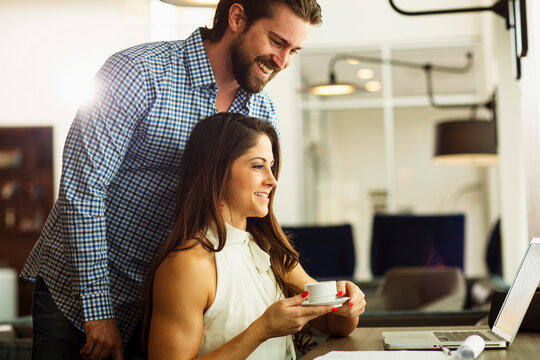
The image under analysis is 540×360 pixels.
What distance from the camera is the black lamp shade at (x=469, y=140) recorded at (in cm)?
475

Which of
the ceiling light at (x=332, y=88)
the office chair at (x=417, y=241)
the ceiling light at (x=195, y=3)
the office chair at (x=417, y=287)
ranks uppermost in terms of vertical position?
the ceiling light at (x=332, y=88)

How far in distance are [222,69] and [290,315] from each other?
2.44ft

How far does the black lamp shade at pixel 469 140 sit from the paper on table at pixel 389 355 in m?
3.66

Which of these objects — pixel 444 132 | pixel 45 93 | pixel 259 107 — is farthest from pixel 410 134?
pixel 259 107

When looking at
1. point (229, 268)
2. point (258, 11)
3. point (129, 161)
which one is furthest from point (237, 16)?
point (229, 268)

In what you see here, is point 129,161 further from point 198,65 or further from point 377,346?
point 377,346

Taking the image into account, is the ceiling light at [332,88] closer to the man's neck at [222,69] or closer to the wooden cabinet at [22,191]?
the man's neck at [222,69]

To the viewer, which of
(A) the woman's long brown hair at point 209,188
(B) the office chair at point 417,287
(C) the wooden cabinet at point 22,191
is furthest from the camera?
(C) the wooden cabinet at point 22,191

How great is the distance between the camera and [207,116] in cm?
166

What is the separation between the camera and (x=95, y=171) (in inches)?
59.2

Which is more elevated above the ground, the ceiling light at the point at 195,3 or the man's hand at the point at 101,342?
the ceiling light at the point at 195,3

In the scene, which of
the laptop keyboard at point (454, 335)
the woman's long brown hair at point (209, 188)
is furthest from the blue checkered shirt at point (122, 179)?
the laptop keyboard at point (454, 335)

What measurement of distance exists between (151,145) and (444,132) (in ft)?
11.9

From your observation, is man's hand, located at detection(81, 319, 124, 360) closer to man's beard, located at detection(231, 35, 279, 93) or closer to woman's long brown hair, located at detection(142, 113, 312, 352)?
woman's long brown hair, located at detection(142, 113, 312, 352)
